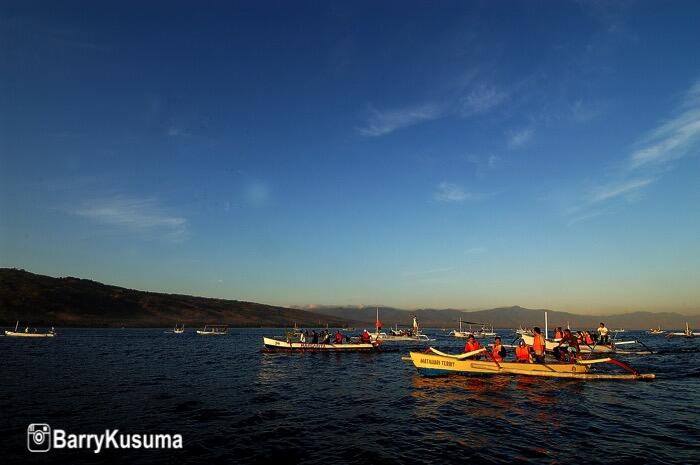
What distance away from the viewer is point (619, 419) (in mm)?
20391

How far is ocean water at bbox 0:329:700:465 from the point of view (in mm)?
14781

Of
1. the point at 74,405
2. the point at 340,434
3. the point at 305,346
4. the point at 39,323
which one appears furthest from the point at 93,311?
the point at 340,434

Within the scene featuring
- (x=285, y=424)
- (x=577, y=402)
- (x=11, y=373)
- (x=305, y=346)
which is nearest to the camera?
(x=285, y=424)

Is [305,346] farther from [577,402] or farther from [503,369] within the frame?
[577,402]

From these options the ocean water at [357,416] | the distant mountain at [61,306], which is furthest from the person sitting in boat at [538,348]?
the distant mountain at [61,306]

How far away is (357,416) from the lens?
20.5 metres

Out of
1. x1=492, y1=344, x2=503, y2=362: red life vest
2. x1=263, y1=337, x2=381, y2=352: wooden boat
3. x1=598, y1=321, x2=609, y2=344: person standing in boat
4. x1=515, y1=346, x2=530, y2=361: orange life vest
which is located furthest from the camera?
x1=263, y1=337, x2=381, y2=352: wooden boat

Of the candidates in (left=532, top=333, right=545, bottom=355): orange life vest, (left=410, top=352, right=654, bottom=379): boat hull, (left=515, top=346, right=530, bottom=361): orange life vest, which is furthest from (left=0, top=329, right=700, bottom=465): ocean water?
(left=532, top=333, right=545, bottom=355): orange life vest

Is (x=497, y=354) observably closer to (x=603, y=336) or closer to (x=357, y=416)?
(x=357, y=416)

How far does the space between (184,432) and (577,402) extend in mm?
21556

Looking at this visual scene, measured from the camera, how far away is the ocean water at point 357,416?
14.8 m

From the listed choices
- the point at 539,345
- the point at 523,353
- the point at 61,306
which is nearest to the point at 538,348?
the point at 539,345

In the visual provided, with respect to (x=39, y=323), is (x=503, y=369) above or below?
above

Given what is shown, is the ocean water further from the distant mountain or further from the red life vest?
the distant mountain
